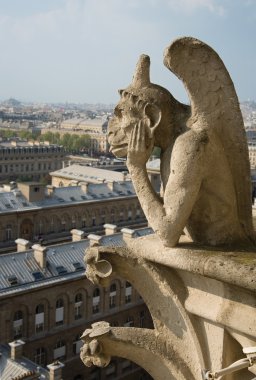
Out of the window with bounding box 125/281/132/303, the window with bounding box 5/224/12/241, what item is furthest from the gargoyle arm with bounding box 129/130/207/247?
the window with bounding box 5/224/12/241

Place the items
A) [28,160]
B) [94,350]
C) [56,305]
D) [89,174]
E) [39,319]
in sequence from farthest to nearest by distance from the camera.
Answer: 1. [28,160]
2. [89,174]
3. [56,305]
4. [39,319]
5. [94,350]

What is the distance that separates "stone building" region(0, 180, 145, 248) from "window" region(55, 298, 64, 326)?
18.3 metres

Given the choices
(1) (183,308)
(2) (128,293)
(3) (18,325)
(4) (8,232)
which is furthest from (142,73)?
(4) (8,232)

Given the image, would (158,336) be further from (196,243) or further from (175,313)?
(196,243)

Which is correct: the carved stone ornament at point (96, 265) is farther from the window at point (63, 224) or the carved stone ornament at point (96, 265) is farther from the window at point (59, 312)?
the window at point (63, 224)

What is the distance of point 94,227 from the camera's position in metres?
63.8

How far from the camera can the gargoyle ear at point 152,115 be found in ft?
26.6

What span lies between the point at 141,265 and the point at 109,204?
57.3 meters

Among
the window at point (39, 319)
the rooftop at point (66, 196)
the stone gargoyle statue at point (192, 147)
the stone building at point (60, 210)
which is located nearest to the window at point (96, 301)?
the window at point (39, 319)

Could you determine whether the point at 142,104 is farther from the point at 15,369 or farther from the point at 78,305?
the point at 78,305

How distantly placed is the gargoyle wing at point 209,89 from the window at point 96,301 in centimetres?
3310

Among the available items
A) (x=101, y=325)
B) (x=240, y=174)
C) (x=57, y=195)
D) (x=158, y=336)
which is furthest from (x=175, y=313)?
(x=57, y=195)

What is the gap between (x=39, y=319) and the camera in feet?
120

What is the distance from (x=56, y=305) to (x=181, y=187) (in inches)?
1245
